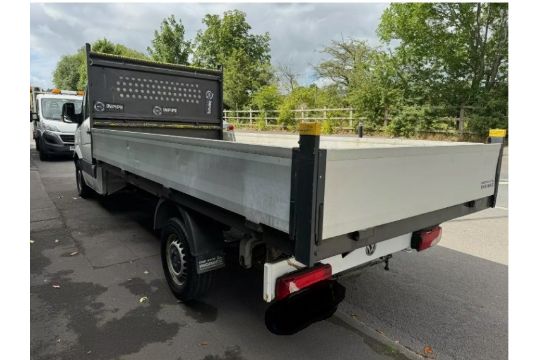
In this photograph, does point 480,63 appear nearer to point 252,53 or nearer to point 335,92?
point 335,92

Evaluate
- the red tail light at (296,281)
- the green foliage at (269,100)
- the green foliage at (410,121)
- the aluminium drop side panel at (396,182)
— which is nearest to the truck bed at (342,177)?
the aluminium drop side panel at (396,182)

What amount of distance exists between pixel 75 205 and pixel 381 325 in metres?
6.00

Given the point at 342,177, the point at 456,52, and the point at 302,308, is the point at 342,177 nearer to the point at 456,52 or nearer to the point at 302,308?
the point at 302,308

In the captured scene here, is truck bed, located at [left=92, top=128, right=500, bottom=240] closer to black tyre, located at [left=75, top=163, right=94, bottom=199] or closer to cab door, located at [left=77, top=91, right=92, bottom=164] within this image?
cab door, located at [left=77, top=91, right=92, bottom=164]

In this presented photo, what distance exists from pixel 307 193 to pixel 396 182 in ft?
2.41

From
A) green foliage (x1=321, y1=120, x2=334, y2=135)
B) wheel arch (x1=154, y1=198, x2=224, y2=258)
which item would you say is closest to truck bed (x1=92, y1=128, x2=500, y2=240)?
wheel arch (x1=154, y1=198, x2=224, y2=258)

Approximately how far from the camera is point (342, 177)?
1900 mm

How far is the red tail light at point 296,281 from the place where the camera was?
7.30ft

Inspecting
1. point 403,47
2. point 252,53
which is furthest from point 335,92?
point 252,53

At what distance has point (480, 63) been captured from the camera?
17656 mm

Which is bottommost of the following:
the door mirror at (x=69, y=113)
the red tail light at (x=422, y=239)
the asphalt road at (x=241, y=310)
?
the asphalt road at (x=241, y=310)

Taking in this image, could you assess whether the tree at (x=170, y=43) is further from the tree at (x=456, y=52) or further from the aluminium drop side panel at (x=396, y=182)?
the aluminium drop side panel at (x=396, y=182)

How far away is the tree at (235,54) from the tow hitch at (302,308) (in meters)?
34.3

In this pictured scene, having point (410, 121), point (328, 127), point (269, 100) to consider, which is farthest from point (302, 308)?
point (269, 100)
